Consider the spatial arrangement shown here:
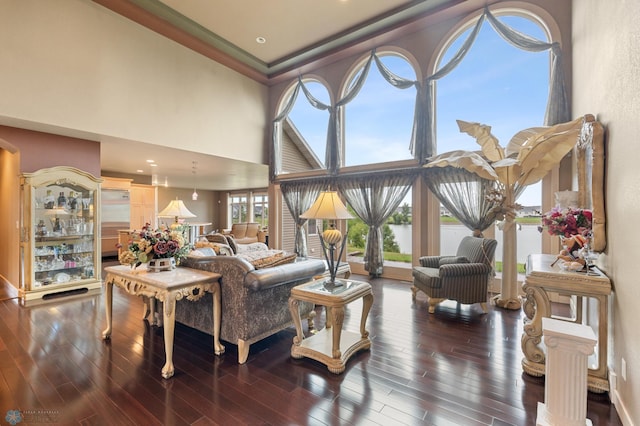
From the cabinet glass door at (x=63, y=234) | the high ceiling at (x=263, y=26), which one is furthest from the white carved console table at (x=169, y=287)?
the high ceiling at (x=263, y=26)

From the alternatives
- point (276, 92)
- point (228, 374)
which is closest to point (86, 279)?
point (228, 374)

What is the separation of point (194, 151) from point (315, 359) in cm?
506

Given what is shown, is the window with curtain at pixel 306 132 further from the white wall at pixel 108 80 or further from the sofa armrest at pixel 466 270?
the sofa armrest at pixel 466 270

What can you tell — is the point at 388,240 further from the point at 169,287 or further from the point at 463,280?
the point at 169,287

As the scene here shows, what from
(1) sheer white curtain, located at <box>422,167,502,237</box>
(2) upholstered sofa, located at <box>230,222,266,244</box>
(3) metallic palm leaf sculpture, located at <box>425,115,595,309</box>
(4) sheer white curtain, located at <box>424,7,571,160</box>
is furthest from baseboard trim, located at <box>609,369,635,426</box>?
(2) upholstered sofa, located at <box>230,222,266,244</box>

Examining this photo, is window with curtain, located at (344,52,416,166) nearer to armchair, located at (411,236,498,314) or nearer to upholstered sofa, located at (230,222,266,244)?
armchair, located at (411,236,498,314)

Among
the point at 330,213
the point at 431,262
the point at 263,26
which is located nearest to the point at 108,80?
the point at 263,26

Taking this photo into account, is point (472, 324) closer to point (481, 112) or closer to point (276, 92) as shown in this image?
point (481, 112)

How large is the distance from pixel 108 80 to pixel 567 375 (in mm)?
6702

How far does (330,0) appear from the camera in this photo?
16.5ft

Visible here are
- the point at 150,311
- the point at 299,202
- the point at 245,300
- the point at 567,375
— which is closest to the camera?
the point at 567,375

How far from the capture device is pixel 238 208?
1429 centimetres

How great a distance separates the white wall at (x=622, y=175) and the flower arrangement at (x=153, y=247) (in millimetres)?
3615

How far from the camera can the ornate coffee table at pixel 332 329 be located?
8.20ft
